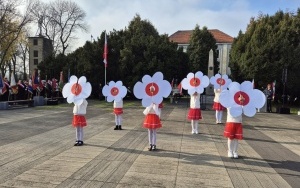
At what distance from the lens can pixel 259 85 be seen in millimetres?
33438

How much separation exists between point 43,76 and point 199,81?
3405 cm

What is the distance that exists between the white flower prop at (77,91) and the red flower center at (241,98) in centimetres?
458

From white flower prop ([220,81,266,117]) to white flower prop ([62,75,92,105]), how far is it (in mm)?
4335

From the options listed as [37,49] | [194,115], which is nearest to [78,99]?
[194,115]

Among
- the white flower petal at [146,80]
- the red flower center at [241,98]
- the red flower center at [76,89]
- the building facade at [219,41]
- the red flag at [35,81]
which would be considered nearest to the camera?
the red flower center at [241,98]

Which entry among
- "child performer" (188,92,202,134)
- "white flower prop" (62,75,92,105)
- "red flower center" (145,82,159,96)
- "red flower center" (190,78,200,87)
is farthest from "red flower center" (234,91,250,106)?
"white flower prop" (62,75,92,105)

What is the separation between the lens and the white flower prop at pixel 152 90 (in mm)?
9367

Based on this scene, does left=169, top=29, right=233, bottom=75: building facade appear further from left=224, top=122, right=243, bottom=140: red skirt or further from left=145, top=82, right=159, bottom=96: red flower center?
left=224, top=122, right=243, bottom=140: red skirt

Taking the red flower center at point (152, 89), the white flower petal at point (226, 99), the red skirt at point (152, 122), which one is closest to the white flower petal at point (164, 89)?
the red flower center at point (152, 89)

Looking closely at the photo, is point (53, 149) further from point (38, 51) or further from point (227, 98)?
point (38, 51)

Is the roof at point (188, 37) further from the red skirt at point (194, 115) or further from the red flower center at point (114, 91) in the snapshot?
the red skirt at point (194, 115)

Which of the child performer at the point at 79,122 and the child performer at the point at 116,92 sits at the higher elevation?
the child performer at the point at 116,92

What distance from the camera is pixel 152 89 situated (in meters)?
9.45

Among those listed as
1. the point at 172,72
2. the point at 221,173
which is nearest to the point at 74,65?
the point at 172,72
